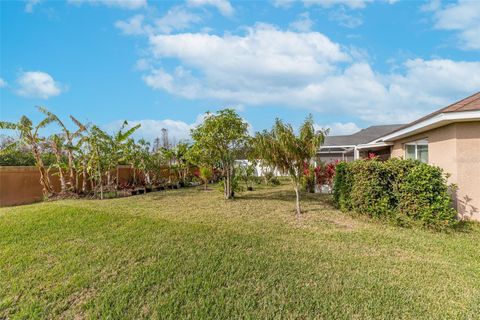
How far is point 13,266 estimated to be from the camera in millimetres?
4609

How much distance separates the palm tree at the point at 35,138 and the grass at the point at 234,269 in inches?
213

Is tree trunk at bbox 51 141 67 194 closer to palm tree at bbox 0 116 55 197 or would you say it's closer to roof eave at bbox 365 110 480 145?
palm tree at bbox 0 116 55 197

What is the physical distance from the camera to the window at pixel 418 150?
9016 mm

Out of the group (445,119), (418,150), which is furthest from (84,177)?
(418,150)

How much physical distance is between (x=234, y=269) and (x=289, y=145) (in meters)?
4.37

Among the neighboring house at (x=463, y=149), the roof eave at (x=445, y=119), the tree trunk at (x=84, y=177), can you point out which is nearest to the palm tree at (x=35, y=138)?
the tree trunk at (x=84, y=177)

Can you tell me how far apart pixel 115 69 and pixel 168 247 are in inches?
360

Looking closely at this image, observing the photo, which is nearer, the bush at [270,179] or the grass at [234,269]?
the grass at [234,269]

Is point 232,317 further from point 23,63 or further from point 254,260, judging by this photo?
point 23,63

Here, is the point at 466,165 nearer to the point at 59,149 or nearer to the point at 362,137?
the point at 362,137

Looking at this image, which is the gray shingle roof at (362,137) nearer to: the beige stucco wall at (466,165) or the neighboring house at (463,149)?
the neighboring house at (463,149)

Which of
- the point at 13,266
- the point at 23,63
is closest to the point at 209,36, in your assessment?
the point at 23,63

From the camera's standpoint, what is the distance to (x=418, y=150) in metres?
9.46

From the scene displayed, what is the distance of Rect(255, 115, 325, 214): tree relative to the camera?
7.53 metres
